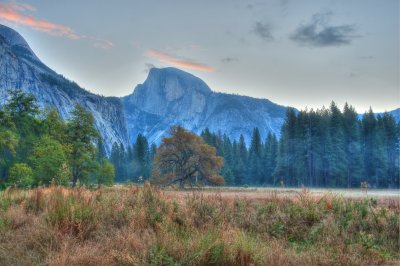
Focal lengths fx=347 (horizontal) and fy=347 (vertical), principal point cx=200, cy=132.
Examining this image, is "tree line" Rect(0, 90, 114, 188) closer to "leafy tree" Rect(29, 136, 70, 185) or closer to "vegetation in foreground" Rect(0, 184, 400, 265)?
"leafy tree" Rect(29, 136, 70, 185)

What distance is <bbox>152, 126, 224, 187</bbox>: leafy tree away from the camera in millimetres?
46094

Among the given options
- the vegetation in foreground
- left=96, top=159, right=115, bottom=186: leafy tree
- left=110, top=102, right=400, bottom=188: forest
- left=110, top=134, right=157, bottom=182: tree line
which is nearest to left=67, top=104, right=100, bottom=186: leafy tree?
left=96, top=159, right=115, bottom=186: leafy tree

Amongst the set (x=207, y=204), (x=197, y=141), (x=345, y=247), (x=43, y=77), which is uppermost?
(x=43, y=77)

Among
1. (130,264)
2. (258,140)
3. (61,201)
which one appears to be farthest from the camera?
(258,140)

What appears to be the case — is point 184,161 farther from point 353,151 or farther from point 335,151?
point 353,151

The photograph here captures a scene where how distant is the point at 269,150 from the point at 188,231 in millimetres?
72741

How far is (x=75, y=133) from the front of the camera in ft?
157

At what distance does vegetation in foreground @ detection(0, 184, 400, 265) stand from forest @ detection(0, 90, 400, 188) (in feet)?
84.7

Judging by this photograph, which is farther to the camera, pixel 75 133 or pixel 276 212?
pixel 75 133

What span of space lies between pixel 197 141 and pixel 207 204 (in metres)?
37.0

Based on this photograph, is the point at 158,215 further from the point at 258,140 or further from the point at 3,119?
the point at 258,140

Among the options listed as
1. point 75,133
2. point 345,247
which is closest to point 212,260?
point 345,247

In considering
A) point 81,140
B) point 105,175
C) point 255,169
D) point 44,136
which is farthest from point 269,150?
point 44,136

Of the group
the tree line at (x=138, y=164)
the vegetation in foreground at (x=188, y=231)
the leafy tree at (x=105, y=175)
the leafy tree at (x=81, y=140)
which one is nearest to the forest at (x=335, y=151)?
the leafy tree at (x=105, y=175)
